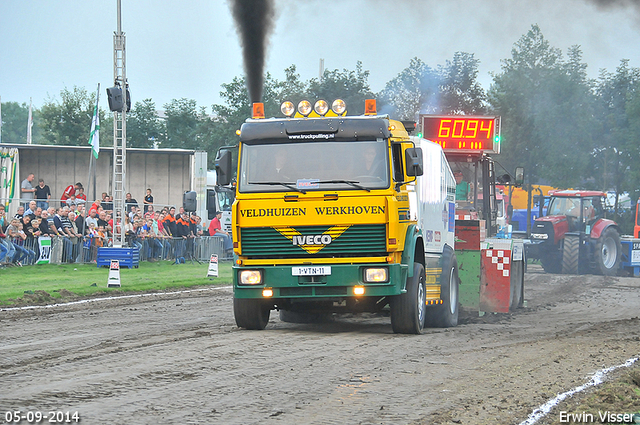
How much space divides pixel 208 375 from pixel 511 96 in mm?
47009

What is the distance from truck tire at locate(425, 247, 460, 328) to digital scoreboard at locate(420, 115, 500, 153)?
4021 mm

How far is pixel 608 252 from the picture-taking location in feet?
101

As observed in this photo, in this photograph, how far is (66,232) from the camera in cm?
2456

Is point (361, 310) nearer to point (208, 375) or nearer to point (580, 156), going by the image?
point (208, 375)

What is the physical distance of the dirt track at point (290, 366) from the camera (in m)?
6.84

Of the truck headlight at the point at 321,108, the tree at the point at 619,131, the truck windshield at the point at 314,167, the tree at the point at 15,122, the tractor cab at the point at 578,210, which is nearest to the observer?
the truck windshield at the point at 314,167

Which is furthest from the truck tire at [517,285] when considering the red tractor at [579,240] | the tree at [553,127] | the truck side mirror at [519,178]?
the tree at [553,127]

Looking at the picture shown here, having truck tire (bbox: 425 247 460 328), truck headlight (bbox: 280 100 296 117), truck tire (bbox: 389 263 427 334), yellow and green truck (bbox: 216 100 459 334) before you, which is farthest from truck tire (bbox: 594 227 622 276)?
truck headlight (bbox: 280 100 296 117)

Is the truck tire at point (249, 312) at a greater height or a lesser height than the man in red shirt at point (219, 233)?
lesser

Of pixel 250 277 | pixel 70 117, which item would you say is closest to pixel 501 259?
pixel 250 277

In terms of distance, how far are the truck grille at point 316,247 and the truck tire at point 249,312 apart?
2.67ft

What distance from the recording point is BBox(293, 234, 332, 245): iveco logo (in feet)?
37.6

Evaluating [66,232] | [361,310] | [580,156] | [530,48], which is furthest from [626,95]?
[361,310]

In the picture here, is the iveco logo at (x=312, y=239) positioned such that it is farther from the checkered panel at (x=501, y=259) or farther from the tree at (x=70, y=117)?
the tree at (x=70, y=117)
